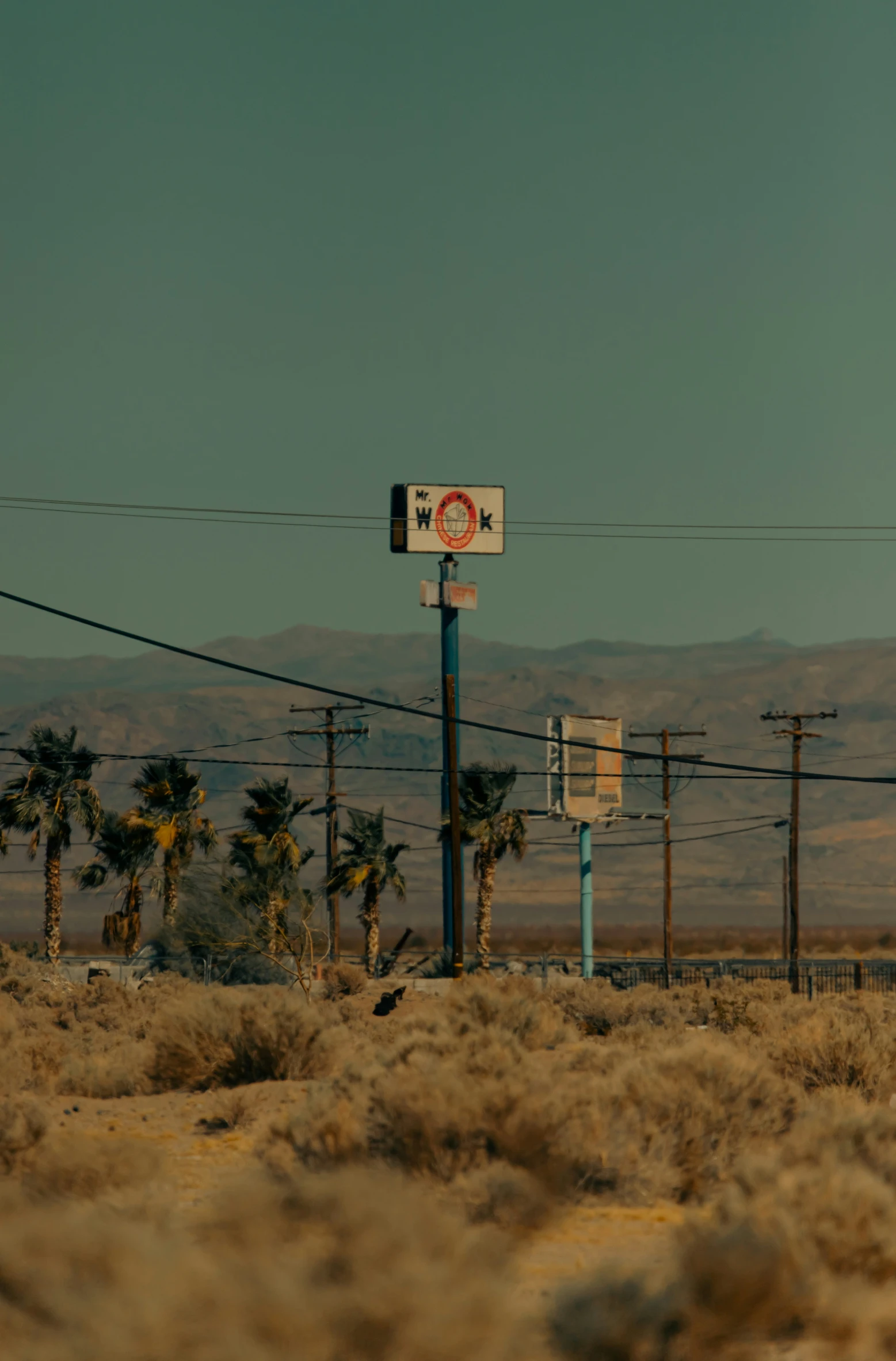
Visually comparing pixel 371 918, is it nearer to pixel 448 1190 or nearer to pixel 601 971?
pixel 601 971

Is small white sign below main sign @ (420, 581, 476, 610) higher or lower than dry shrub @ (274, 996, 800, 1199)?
higher

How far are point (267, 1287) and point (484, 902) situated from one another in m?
49.6

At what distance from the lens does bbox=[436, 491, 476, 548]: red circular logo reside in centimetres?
5672

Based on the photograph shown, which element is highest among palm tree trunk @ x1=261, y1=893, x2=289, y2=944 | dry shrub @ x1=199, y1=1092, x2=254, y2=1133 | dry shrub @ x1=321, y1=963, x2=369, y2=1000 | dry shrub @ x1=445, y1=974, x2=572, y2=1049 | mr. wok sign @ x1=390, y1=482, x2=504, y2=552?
mr. wok sign @ x1=390, y1=482, x2=504, y2=552

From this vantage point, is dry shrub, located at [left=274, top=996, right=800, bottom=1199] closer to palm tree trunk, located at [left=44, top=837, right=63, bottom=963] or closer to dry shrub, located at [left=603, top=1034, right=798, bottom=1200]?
dry shrub, located at [left=603, top=1034, right=798, bottom=1200]

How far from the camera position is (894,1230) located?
24.6ft

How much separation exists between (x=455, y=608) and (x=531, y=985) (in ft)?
75.2

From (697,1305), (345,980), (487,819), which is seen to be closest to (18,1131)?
(697,1305)

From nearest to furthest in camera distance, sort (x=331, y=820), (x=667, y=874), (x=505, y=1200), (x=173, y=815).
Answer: (x=505, y=1200), (x=173, y=815), (x=667, y=874), (x=331, y=820)

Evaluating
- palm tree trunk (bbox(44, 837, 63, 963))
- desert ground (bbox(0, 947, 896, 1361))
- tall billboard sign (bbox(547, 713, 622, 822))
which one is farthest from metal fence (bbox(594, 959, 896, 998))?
desert ground (bbox(0, 947, 896, 1361))

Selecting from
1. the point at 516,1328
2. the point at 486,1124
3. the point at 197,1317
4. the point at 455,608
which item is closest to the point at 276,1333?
the point at 197,1317

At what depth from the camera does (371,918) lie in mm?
54438

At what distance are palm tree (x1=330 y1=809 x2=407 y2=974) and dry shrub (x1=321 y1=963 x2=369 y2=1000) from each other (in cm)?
856

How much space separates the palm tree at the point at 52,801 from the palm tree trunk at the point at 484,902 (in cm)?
1479
